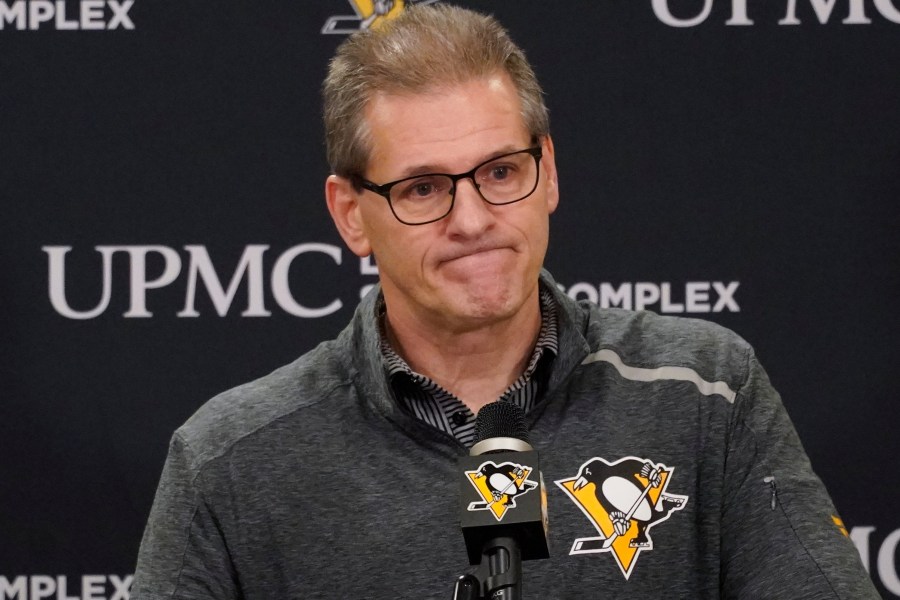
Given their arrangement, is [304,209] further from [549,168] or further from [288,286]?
[549,168]

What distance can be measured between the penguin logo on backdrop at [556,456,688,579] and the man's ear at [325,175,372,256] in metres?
0.46

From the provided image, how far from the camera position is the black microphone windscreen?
A: 123 cm

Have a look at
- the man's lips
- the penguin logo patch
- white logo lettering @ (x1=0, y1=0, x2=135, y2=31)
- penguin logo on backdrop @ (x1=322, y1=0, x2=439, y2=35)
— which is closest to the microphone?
the penguin logo patch

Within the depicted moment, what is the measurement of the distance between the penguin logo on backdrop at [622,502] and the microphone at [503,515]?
2.00ft

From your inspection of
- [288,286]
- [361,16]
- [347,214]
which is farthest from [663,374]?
[361,16]

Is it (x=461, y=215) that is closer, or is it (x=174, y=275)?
(x=461, y=215)

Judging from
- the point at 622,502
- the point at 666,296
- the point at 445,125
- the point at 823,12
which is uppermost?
the point at 823,12

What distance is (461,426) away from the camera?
1.81 m

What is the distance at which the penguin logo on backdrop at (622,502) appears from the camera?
1.73 m

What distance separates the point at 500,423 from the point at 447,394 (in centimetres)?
59

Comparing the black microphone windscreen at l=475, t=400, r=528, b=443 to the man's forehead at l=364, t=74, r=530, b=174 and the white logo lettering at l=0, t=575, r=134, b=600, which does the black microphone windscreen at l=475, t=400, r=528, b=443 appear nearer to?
the man's forehead at l=364, t=74, r=530, b=174

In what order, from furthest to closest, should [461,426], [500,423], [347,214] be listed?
[347,214], [461,426], [500,423]

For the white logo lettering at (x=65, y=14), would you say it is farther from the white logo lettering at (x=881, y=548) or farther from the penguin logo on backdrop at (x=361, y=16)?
the white logo lettering at (x=881, y=548)

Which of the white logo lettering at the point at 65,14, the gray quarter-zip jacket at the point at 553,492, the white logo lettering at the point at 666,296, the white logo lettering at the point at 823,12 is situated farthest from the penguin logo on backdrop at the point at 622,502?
the white logo lettering at the point at 65,14
